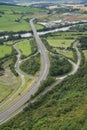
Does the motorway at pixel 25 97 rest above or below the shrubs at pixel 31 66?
below

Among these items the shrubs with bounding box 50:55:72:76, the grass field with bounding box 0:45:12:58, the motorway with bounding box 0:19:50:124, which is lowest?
the motorway with bounding box 0:19:50:124

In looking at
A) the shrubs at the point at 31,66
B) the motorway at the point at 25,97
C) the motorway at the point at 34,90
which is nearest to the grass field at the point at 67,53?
the motorway at the point at 34,90

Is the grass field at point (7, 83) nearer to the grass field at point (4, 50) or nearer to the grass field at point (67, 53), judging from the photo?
the grass field at point (4, 50)

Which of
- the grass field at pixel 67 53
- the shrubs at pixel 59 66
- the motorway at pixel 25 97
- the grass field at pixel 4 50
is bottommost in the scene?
the motorway at pixel 25 97

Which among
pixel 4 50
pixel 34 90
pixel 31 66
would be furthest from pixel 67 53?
pixel 34 90

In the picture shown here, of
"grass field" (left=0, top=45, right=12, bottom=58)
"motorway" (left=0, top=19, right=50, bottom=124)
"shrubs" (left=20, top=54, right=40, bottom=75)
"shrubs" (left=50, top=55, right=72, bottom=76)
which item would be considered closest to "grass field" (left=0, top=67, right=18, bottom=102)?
"motorway" (left=0, top=19, right=50, bottom=124)

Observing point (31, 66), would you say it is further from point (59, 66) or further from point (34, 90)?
point (34, 90)

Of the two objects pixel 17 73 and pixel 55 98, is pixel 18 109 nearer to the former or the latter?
pixel 55 98

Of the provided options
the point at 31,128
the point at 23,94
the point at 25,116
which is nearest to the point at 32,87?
the point at 23,94

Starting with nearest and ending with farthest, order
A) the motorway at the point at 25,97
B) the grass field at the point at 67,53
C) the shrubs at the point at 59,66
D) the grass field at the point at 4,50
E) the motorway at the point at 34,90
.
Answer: the motorway at the point at 25,97, the motorway at the point at 34,90, the shrubs at the point at 59,66, the grass field at the point at 67,53, the grass field at the point at 4,50

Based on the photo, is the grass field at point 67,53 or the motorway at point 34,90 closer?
the motorway at point 34,90

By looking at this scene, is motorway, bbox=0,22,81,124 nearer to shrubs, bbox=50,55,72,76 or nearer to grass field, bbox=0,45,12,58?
shrubs, bbox=50,55,72,76
